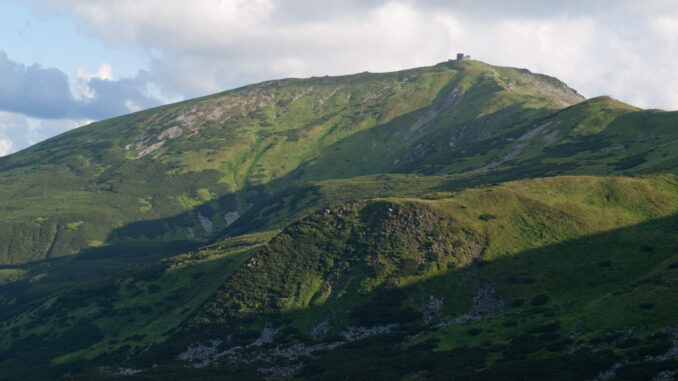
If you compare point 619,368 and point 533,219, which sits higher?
point 533,219

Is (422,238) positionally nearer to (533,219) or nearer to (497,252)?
(497,252)

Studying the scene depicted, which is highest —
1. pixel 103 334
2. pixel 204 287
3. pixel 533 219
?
pixel 533 219

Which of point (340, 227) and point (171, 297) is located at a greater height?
point (340, 227)

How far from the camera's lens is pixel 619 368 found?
68.0 metres

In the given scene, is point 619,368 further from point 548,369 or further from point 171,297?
point 171,297

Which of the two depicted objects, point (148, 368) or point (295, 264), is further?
point (295, 264)

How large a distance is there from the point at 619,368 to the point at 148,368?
342 ft

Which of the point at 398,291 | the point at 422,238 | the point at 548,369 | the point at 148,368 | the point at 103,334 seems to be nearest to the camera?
Answer: the point at 548,369

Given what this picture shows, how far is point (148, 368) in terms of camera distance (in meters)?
126

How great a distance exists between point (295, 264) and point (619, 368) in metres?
101

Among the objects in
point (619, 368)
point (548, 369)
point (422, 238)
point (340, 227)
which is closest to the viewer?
point (619, 368)

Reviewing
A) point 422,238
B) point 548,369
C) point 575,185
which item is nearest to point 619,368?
point 548,369

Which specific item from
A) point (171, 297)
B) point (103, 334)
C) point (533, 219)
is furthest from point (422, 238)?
point (103, 334)

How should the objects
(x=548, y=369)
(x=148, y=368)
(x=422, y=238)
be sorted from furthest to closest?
(x=422, y=238) → (x=148, y=368) → (x=548, y=369)
